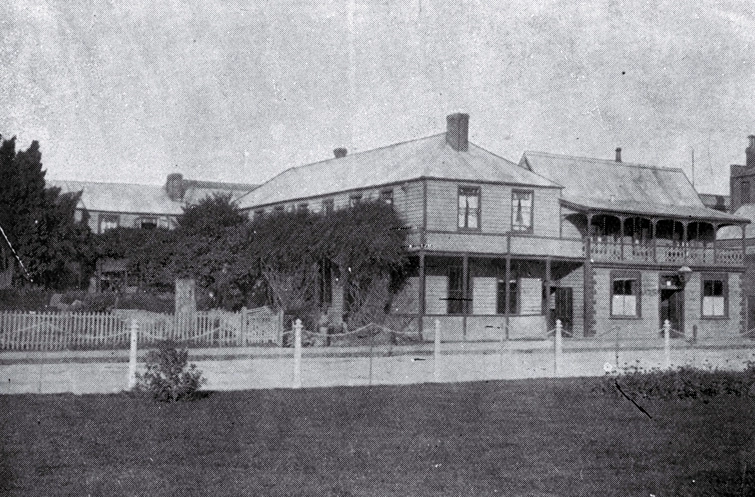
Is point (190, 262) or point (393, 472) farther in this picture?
point (190, 262)

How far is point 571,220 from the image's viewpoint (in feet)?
133

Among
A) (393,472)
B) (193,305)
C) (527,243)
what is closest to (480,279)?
(527,243)

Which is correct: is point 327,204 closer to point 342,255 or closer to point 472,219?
point 472,219

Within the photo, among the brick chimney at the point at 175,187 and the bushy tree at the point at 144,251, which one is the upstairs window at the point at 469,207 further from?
the brick chimney at the point at 175,187

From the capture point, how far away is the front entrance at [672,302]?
41969 mm

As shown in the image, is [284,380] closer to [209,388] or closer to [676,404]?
[209,388]

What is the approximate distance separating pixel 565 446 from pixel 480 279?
2576cm

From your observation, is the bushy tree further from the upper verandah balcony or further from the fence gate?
the upper verandah balcony

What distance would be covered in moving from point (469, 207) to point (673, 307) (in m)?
13.2

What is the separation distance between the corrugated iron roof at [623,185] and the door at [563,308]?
444 centimetres

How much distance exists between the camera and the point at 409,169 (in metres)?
37.6

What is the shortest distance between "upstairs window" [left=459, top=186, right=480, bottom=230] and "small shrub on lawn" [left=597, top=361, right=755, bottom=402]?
1969 centimetres

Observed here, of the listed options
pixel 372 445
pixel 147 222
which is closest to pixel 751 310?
pixel 147 222

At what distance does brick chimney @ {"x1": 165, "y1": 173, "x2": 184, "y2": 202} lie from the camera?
65.1 meters
